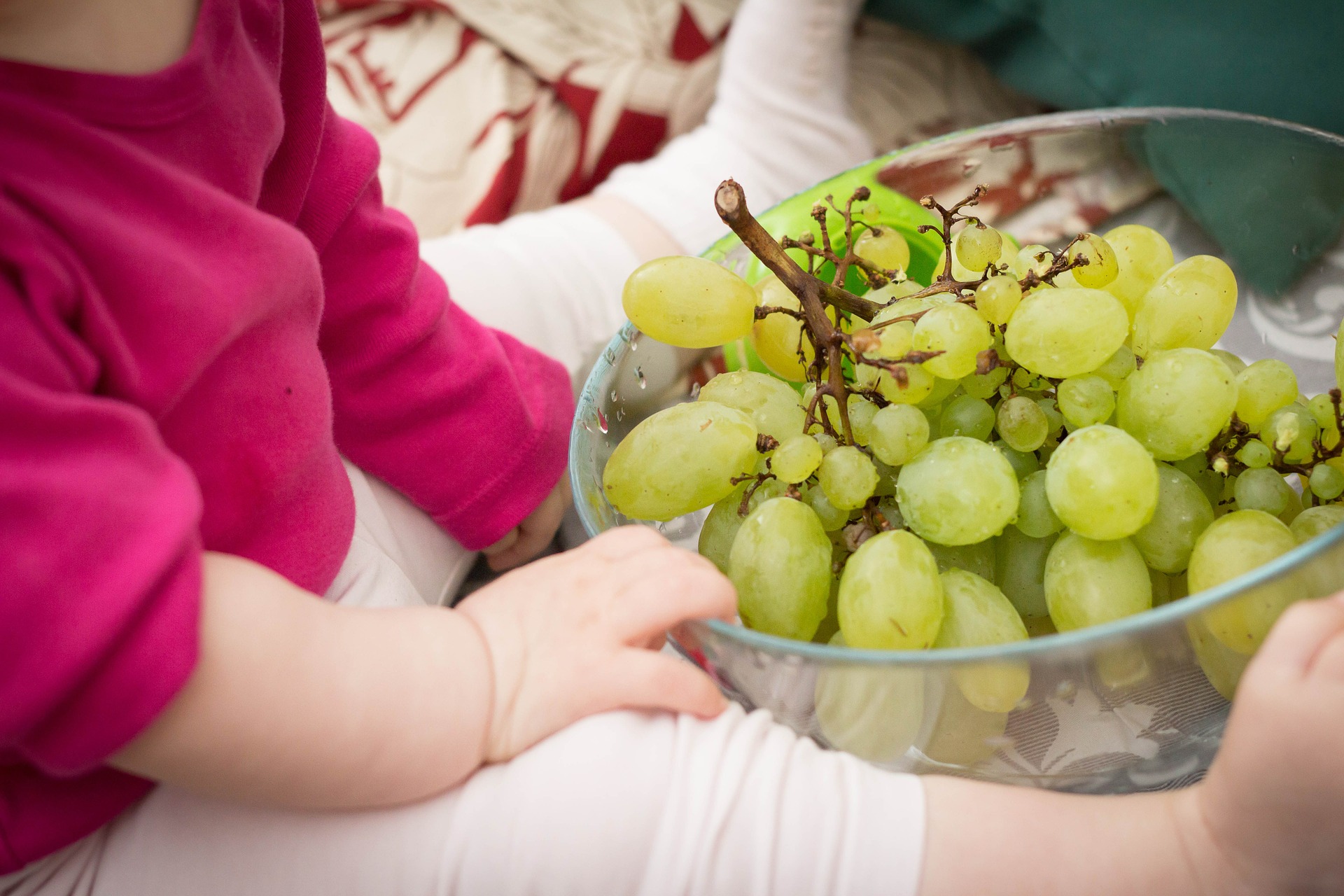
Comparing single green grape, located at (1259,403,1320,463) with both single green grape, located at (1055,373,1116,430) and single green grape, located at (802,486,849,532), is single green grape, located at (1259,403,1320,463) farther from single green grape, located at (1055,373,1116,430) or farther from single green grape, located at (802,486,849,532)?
single green grape, located at (802,486,849,532)

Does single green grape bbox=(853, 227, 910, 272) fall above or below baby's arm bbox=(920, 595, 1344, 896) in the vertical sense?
above

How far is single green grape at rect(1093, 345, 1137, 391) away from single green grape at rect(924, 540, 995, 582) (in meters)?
0.10

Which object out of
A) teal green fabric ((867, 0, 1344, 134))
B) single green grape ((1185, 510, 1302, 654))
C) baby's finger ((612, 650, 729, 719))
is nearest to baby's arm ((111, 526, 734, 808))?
baby's finger ((612, 650, 729, 719))

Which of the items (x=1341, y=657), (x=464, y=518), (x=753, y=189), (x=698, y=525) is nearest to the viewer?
(x=1341, y=657)

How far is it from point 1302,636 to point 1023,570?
129 millimetres

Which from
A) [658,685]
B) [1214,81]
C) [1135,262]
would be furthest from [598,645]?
[1214,81]

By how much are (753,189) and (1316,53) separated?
49cm

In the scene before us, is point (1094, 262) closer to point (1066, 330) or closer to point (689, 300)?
point (1066, 330)

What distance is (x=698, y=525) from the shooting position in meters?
0.60

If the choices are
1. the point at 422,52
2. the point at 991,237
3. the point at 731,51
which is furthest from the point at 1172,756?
the point at 422,52

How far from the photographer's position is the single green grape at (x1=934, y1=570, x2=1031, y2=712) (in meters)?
0.41

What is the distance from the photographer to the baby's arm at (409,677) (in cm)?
42

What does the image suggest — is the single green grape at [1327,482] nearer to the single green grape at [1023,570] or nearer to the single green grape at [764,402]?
the single green grape at [1023,570]

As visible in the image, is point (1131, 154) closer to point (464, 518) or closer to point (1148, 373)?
point (1148, 373)
